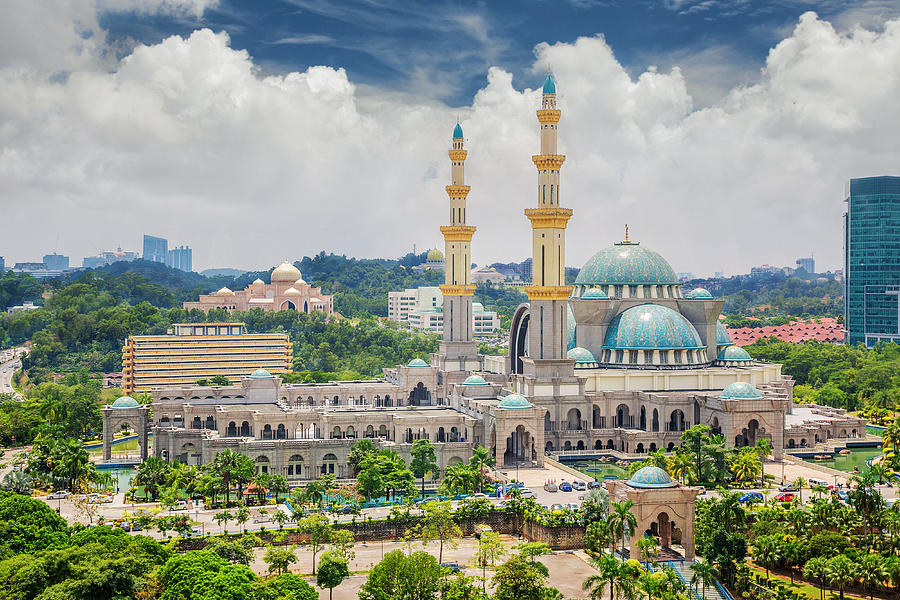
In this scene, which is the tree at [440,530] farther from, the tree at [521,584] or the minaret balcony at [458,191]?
the minaret balcony at [458,191]

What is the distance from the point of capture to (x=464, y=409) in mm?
87062

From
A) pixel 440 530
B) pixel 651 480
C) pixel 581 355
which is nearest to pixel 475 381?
pixel 581 355

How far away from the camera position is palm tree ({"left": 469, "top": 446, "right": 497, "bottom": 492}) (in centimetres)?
6912

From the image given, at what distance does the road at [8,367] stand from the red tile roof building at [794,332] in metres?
107

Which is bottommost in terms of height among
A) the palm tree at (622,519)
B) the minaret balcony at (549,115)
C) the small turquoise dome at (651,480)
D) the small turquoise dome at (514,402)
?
the palm tree at (622,519)

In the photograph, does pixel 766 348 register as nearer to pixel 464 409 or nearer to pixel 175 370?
pixel 464 409

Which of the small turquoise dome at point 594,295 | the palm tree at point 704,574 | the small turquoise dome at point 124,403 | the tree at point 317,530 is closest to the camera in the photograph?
the palm tree at point 704,574

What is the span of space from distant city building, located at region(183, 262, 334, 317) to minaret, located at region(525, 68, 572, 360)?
8659 centimetres

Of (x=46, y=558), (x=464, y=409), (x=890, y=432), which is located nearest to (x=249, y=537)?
(x=46, y=558)

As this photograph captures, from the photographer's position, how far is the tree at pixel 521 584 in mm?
45750

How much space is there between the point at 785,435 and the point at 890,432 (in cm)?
967

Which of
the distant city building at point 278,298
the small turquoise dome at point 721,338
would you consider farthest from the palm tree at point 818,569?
the distant city building at point 278,298

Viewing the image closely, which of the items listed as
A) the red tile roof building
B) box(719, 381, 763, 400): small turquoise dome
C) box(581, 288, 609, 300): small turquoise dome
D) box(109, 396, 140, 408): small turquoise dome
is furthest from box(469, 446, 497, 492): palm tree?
the red tile roof building

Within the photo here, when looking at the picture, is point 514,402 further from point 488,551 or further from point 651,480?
point 488,551
